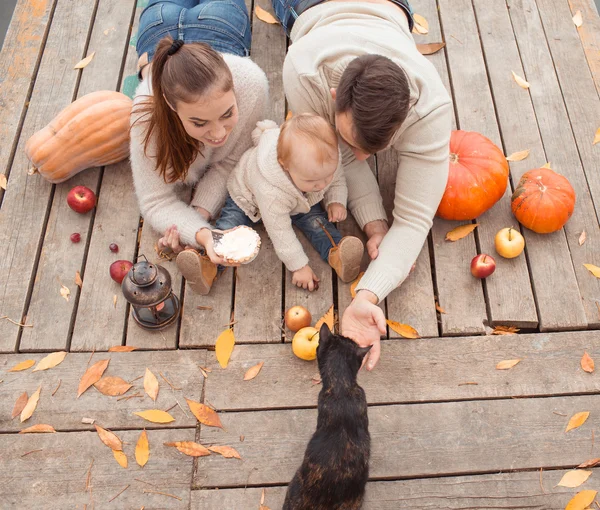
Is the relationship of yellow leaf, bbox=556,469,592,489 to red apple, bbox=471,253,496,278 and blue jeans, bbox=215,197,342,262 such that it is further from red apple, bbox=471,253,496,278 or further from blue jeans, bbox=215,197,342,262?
blue jeans, bbox=215,197,342,262

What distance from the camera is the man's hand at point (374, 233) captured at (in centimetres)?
280

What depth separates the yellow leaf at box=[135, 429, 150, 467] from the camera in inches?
93.4

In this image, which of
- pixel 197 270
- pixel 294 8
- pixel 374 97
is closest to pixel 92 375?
pixel 197 270

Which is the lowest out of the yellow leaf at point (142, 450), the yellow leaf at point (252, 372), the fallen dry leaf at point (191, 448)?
the yellow leaf at point (142, 450)

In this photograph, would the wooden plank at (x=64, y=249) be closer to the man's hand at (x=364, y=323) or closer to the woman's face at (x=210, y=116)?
the woman's face at (x=210, y=116)

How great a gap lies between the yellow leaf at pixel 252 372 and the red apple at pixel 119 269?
75 cm

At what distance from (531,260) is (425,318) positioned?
63cm

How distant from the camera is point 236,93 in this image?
2.72m

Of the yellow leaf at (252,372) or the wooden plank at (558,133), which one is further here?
the wooden plank at (558,133)

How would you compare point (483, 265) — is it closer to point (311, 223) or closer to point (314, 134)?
point (311, 223)

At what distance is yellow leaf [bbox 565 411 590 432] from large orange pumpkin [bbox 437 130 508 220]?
102 centimetres

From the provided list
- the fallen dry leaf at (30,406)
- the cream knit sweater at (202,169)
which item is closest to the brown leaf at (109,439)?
the fallen dry leaf at (30,406)

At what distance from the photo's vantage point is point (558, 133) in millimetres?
3275

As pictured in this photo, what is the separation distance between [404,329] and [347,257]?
1.41ft
